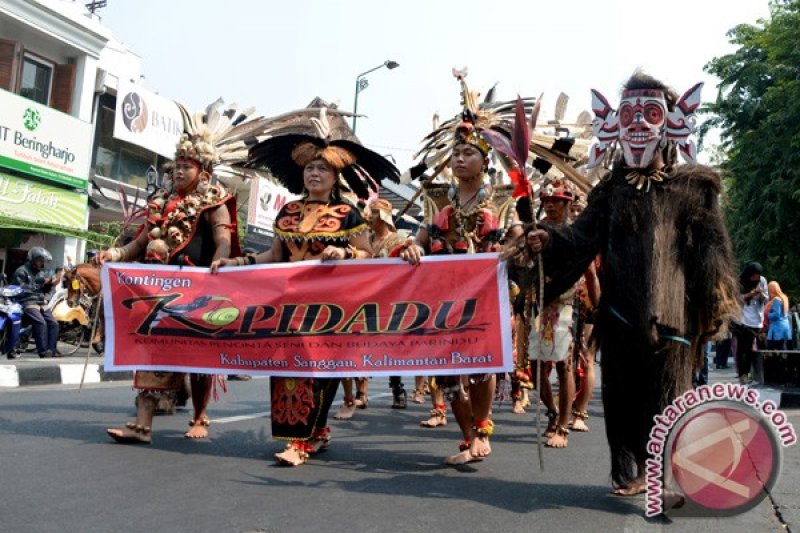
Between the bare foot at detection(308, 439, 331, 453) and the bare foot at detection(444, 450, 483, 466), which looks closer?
the bare foot at detection(444, 450, 483, 466)

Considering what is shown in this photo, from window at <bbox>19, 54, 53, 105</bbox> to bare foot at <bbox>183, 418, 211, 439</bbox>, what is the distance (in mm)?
17606

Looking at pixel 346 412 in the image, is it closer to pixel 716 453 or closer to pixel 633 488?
pixel 633 488

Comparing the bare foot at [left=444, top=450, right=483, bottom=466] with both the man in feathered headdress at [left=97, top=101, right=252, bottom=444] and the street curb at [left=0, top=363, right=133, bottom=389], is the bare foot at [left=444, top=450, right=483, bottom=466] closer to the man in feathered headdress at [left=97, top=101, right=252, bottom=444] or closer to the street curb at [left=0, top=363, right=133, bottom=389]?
the man in feathered headdress at [left=97, top=101, right=252, bottom=444]

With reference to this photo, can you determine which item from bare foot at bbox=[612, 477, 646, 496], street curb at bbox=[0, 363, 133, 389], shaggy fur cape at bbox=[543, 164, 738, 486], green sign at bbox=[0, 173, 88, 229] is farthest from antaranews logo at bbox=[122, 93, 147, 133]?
bare foot at bbox=[612, 477, 646, 496]

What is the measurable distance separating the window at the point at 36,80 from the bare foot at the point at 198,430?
17.6 meters

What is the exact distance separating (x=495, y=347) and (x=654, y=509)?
1465mm

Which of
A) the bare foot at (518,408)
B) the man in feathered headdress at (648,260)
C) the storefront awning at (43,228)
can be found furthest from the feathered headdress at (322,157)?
the storefront awning at (43,228)

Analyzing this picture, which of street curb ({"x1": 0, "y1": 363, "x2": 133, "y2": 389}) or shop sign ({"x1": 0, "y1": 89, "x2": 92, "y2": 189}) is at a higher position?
shop sign ({"x1": 0, "y1": 89, "x2": 92, "y2": 189})

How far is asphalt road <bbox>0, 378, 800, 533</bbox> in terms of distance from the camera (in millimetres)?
Result: 3564

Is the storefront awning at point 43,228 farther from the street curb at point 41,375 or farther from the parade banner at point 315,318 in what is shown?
the parade banner at point 315,318

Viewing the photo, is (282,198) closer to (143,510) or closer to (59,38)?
(59,38)

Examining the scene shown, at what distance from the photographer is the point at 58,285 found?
14016 mm

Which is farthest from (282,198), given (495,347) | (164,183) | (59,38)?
(495,347)

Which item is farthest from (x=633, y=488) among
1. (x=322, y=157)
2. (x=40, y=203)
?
(x=40, y=203)
